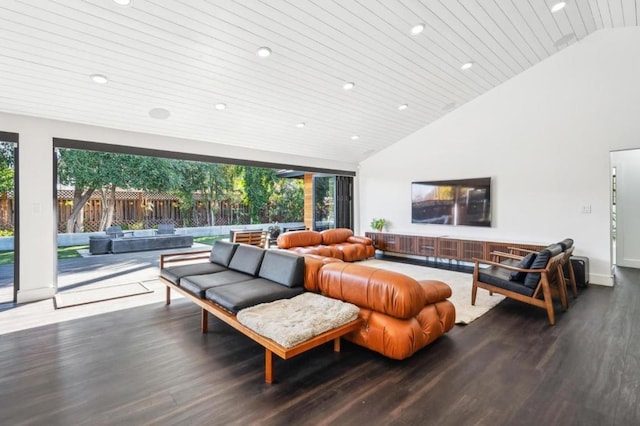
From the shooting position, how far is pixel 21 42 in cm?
301

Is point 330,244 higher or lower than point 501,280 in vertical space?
higher

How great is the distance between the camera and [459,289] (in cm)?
474

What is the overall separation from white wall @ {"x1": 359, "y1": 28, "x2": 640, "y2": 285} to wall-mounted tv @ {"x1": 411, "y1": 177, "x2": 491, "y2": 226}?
161mm

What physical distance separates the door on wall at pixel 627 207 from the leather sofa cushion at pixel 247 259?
22.5ft

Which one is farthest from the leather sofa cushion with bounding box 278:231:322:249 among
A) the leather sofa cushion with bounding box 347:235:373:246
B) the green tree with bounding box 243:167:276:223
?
the green tree with bounding box 243:167:276:223

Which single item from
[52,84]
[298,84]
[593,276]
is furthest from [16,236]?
[593,276]

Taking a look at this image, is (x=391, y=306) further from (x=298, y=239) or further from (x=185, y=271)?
(x=298, y=239)

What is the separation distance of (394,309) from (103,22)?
143 inches

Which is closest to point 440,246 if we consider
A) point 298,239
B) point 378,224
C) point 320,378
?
point 378,224

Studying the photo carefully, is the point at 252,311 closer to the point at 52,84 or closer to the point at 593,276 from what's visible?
the point at 52,84

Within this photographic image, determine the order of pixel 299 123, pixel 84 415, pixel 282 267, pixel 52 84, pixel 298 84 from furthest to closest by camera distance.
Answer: pixel 299 123 → pixel 298 84 → pixel 52 84 → pixel 282 267 → pixel 84 415

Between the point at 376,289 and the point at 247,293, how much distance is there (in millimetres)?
1201

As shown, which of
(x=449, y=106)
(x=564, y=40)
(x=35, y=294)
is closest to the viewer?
(x=35, y=294)

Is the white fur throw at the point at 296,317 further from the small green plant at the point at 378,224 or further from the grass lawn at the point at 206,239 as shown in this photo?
the grass lawn at the point at 206,239
